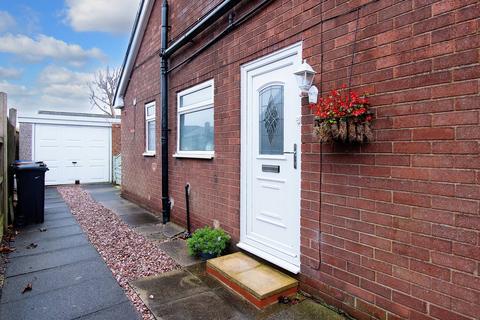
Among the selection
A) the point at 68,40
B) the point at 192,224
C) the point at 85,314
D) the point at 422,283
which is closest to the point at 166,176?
the point at 192,224

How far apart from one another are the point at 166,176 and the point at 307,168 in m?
3.96

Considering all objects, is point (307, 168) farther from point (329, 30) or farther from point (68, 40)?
point (68, 40)

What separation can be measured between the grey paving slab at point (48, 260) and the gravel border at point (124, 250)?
20 centimetres

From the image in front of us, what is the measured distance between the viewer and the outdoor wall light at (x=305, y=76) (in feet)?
8.98

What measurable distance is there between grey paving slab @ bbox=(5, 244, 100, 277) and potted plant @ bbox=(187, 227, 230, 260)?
1407mm

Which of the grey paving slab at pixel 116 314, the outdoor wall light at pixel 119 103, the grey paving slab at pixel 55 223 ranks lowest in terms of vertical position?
the grey paving slab at pixel 116 314

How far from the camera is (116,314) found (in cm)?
275

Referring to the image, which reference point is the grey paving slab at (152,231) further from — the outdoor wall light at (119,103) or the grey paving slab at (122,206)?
the outdoor wall light at (119,103)

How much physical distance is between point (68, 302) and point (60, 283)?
1.77 ft

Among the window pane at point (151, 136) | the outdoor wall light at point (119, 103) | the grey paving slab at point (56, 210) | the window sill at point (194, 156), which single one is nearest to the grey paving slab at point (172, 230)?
the window sill at point (194, 156)

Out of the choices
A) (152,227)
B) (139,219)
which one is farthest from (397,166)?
(139,219)

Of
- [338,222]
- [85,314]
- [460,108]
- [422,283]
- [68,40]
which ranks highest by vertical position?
[68,40]

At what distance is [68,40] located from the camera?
44.8 ft

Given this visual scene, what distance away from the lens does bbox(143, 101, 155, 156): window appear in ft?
24.1
